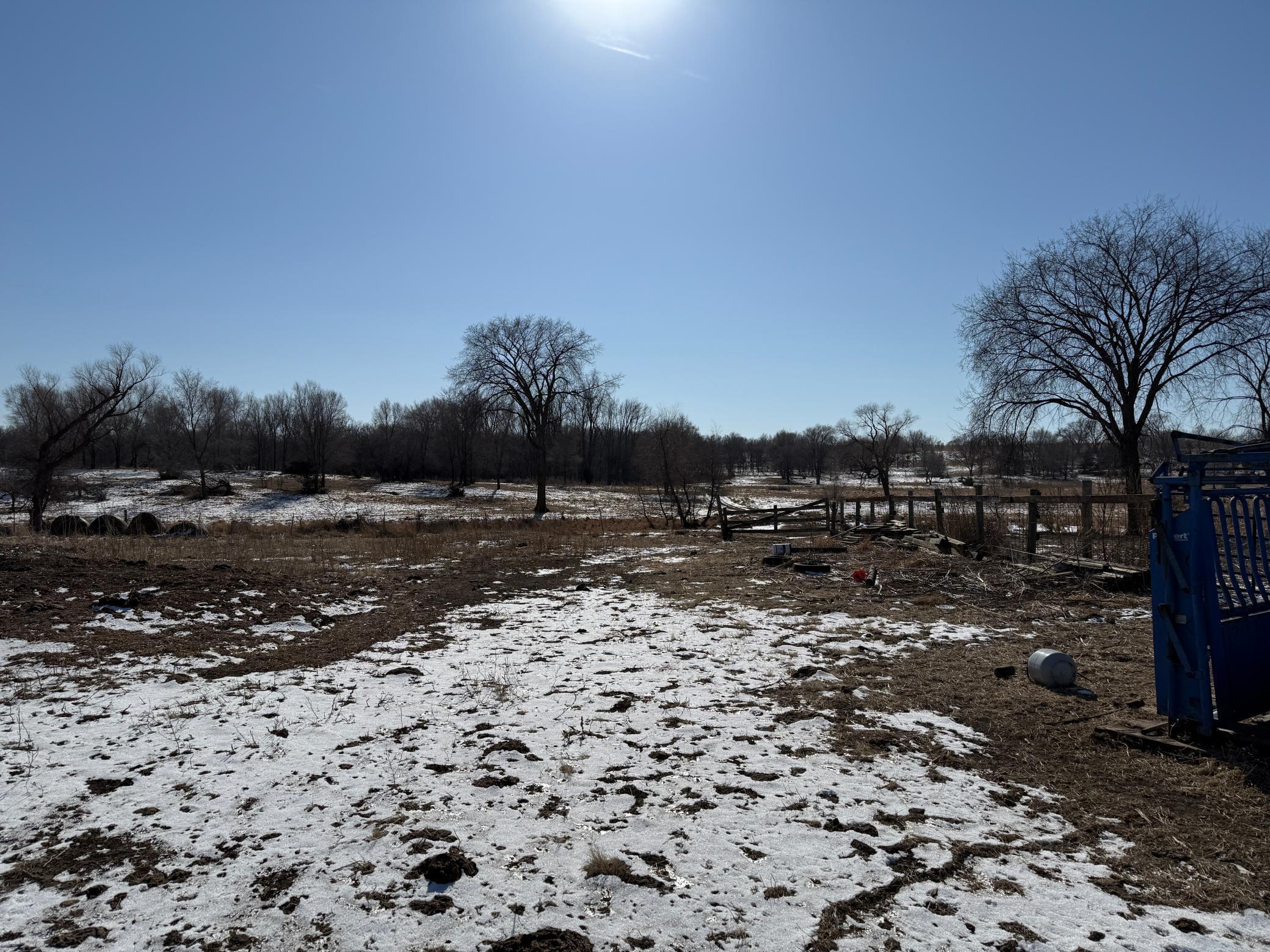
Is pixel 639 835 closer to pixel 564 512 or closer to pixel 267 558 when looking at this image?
pixel 267 558

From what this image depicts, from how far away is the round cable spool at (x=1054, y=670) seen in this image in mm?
6043

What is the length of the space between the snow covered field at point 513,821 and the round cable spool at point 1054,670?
1.38m

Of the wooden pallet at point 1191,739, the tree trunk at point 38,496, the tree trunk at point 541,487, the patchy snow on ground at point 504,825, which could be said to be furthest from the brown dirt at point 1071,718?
the tree trunk at point 541,487

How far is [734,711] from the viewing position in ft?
18.5

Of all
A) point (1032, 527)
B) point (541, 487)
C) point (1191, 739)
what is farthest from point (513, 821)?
point (541, 487)

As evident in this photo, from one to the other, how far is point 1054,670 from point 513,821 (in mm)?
5036

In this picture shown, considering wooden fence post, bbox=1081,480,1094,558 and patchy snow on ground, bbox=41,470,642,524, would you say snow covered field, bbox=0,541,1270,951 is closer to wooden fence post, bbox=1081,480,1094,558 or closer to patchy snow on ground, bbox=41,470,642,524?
wooden fence post, bbox=1081,480,1094,558

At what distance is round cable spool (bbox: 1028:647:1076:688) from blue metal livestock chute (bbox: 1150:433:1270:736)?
1139 mm

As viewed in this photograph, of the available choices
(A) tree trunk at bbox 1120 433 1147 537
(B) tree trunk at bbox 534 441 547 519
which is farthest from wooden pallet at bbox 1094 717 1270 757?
(B) tree trunk at bbox 534 441 547 519

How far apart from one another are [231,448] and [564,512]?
45.0 meters

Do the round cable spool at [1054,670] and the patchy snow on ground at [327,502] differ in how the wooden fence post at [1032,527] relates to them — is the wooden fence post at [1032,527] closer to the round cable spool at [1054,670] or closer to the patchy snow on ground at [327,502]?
the round cable spool at [1054,670]

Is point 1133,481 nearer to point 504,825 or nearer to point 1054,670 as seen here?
point 1054,670

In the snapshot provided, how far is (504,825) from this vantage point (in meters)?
3.80

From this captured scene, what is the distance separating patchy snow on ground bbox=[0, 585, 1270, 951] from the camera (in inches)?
116
